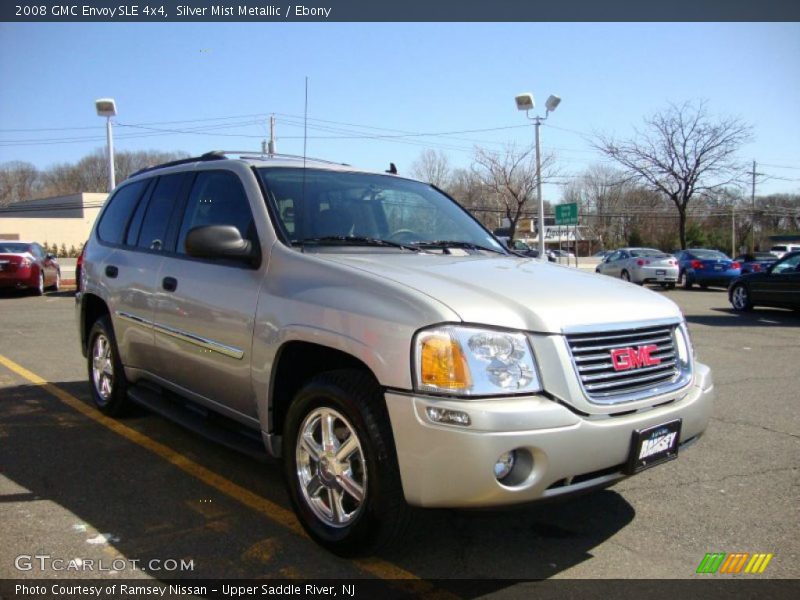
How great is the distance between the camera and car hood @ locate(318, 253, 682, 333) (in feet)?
9.16

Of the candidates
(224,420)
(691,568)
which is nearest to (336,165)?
(224,420)

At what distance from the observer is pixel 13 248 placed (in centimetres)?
1677

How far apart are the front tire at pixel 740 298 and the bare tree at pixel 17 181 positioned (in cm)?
10322

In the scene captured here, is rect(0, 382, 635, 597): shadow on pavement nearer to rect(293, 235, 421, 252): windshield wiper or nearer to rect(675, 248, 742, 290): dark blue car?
rect(293, 235, 421, 252): windshield wiper

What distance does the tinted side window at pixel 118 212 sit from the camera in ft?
17.2

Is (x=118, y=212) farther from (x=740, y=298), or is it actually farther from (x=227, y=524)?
(x=740, y=298)

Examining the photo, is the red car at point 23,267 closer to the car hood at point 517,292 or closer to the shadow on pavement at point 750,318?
the shadow on pavement at point 750,318

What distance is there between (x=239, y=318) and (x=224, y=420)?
0.73 m

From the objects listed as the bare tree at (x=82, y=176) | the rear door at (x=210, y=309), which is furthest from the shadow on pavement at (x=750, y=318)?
the bare tree at (x=82, y=176)

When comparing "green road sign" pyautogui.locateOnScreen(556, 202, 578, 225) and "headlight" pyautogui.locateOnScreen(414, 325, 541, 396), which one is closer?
"headlight" pyautogui.locateOnScreen(414, 325, 541, 396)

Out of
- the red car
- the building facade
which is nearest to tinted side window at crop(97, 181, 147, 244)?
the red car

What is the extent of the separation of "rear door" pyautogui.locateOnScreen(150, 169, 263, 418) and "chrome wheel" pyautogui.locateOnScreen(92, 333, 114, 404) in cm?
111

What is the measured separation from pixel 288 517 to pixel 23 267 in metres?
15.4

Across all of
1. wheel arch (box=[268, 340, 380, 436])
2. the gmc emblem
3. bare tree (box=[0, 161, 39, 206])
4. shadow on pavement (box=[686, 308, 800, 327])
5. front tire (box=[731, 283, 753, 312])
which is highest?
bare tree (box=[0, 161, 39, 206])
